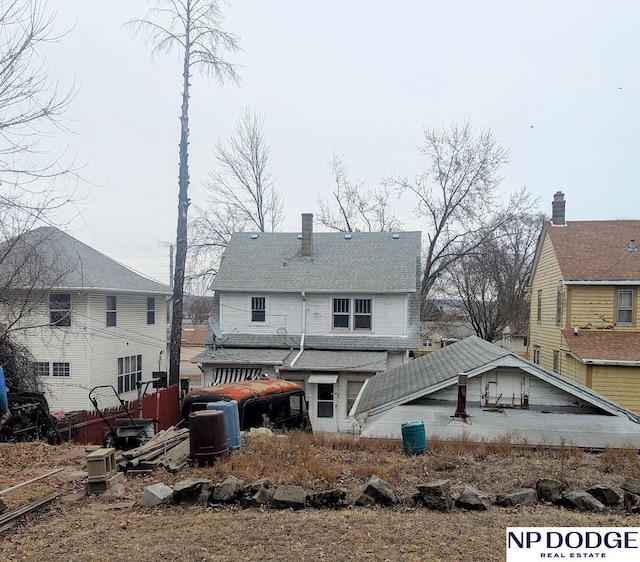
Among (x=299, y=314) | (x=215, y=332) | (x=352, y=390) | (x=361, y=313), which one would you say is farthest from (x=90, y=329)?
(x=361, y=313)

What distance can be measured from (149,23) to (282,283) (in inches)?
427

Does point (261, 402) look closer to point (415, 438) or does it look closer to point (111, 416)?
point (111, 416)

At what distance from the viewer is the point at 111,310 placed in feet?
67.6

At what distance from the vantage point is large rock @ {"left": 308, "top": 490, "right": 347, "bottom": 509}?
18.8 feet

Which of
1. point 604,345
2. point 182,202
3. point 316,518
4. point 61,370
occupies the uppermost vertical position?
point 182,202

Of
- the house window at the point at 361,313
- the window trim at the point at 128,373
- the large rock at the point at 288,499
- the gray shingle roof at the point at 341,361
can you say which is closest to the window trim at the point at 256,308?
the gray shingle roof at the point at 341,361

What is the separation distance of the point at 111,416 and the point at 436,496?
11171 mm

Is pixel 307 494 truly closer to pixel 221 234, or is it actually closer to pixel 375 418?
pixel 375 418

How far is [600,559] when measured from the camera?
177 inches

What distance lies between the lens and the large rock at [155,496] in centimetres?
585

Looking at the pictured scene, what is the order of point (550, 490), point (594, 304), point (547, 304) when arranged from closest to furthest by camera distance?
point (550, 490), point (594, 304), point (547, 304)

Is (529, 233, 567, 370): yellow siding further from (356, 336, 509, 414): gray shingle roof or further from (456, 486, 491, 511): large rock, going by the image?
(456, 486, 491, 511): large rock

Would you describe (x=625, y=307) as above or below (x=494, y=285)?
below

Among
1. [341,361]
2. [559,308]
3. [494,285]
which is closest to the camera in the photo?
[341,361]
